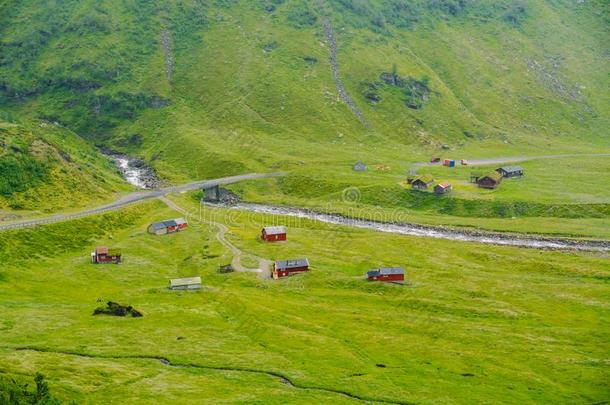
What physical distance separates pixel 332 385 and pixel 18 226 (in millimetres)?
84573

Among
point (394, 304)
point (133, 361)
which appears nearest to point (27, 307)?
point (133, 361)

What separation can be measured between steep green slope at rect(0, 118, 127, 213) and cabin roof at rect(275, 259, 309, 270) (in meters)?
60.6

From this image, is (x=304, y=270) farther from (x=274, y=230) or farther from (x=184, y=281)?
(x=184, y=281)

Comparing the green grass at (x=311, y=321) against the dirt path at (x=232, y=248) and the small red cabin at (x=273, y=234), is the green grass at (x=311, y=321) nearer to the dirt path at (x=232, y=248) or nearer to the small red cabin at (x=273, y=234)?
the small red cabin at (x=273, y=234)

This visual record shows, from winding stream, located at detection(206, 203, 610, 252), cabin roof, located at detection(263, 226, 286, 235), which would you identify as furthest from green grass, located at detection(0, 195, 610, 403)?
winding stream, located at detection(206, 203, 610, 252)

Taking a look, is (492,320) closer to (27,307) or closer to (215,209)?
(27,307)

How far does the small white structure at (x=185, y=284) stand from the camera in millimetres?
118438

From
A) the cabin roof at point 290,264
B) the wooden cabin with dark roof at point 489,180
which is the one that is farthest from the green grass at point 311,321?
the wooden cabin with dark roof at point 489,180

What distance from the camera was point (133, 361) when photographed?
3460 inches

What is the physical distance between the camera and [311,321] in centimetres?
10612

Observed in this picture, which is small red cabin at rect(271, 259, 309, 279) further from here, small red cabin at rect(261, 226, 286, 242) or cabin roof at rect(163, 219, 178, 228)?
cabin roof at rect(163, 219, 178, 228)

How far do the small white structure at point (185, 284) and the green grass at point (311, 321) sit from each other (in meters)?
2.10

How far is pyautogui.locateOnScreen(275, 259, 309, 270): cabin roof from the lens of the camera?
417ft

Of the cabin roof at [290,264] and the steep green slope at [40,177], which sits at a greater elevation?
the steep green slope at [40,177]
